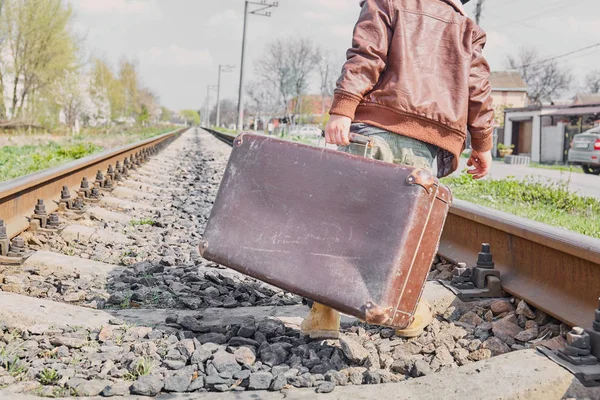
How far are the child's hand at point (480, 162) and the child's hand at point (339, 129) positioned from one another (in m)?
0.73

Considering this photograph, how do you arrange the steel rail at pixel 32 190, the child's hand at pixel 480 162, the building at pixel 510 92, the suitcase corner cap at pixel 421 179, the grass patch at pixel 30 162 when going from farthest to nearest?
the building at pixel 510 92 → the grass patch at pixel 30 162 → the steel rail at pixel 32 190 → the child's hand at pixel 480 162 → the suitcase corner cap at pixel 421 179

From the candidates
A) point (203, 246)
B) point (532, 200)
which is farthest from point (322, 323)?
point (532, 200)

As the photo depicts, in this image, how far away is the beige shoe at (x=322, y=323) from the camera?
9.77ft

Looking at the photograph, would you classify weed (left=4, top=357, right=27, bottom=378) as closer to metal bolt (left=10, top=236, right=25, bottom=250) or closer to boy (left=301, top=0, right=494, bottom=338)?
boy (left=301, top=0, right=494, bottom=338)

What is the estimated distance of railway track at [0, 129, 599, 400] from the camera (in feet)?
8.00

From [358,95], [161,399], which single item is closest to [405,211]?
[358,95]

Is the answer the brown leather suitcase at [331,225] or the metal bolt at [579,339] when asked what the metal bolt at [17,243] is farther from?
the metal bolt at [579,339]

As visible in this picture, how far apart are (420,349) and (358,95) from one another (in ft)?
3.70

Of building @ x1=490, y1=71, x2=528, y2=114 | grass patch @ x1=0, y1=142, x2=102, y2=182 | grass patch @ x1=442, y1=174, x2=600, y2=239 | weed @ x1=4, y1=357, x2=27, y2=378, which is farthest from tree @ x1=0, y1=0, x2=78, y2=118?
building @ x1=490, y1=71, x2=528, y2=114

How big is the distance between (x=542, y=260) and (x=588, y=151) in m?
19.8

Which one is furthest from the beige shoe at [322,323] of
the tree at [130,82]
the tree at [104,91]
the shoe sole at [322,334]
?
the tree at [130,82]

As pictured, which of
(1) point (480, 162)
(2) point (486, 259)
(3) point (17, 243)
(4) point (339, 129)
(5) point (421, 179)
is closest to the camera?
(5) point (421, 179)

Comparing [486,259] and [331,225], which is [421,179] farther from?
[486,259]

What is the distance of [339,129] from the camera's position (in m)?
2.66
